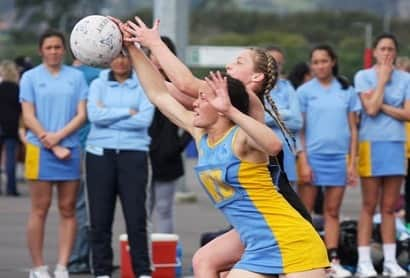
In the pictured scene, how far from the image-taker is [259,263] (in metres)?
7.66

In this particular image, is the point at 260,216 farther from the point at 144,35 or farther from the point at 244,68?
the point at 144,35

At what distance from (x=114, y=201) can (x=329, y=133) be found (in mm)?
2215

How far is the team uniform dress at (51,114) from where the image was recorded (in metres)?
11.5

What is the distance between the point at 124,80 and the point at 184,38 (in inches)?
292

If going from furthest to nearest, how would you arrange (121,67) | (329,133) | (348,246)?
1. (348,246)
2. (329,133)
3. (121,67)

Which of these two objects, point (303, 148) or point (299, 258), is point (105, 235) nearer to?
point (303, 148)

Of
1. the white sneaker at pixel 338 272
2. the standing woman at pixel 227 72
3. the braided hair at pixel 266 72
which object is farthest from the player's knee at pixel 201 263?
the white sneaker at pixel 338 272

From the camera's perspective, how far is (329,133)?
12344 mm

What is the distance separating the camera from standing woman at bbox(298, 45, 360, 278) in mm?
12344

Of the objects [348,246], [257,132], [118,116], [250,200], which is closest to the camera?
[257,132]

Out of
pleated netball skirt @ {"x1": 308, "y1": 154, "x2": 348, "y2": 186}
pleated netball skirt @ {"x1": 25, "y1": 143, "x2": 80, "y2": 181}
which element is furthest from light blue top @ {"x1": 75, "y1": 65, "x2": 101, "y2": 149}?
pleated netball skirt @ {"x1": 308, "y1": 154, "x2": 348, "y2": 186}

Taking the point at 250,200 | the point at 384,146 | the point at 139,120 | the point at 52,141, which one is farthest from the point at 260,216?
the point at 384,146

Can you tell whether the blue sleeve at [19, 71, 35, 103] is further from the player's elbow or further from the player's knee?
the player's knee

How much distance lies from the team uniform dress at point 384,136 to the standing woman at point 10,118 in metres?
8.43
